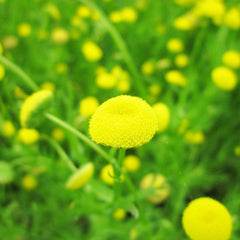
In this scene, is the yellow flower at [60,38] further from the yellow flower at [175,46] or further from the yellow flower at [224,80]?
the yellow flower at [224,80]

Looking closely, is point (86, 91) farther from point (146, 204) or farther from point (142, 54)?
point (146, 204)

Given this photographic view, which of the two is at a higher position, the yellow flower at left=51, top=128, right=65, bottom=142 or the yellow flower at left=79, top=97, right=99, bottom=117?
the yellow flower at left=79, top=97, right=99, bottom=117

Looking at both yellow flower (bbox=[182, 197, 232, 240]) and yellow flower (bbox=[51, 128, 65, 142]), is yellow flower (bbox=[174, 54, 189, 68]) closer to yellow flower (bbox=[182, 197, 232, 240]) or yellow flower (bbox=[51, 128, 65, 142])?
yellow flower (bbox=[51, 128, 65, 142])

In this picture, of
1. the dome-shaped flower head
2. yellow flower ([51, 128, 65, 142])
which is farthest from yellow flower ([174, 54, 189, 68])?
the dome-shaped flower head

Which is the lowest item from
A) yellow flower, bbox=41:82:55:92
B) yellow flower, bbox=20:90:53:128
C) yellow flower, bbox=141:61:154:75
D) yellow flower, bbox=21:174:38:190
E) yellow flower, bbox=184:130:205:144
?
yellow flower, bbox=21:174:38:190

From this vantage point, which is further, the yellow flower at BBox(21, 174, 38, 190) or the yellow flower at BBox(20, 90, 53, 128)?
the yellow flower at BBox(21, 174, 38, 190)

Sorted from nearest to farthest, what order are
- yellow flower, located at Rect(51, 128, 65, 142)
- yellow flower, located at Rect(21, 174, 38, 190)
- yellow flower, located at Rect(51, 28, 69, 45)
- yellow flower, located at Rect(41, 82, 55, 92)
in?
yellow flower, located at Rect(21, 174, 38, 190)
yellow flower, located at Rect(51, 128, 65, 142)
yellow flower, located at Rect(41, 82, 55, 92)
yellow flower, located at Rect(51, 28, 69, 45)

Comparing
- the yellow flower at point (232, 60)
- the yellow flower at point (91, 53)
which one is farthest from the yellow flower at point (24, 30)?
the yellow flower at point (232, 60)
